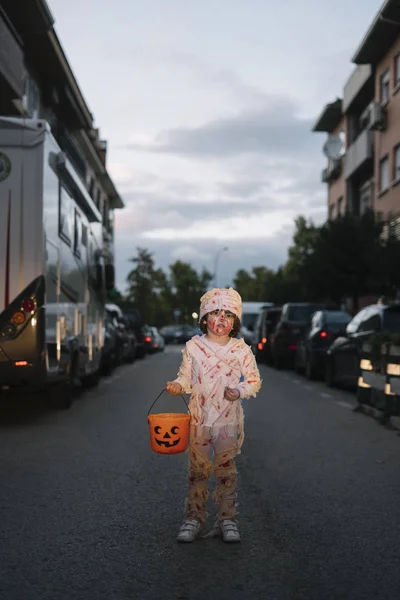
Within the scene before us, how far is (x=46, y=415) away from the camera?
12.4 m

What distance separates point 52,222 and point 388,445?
496cm

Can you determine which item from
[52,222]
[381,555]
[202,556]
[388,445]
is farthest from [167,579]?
[52,222]

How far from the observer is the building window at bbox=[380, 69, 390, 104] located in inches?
1389

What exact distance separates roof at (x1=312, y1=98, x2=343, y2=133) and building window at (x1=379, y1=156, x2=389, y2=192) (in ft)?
35.4

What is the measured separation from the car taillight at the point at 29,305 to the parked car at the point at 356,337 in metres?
5.11

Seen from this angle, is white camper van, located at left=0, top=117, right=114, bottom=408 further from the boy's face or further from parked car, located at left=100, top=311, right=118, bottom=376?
parked car, located at left=100, top=311, right=118, bottom=376

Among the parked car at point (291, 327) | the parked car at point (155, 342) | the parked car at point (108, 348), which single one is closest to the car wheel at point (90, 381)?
the parked car at point (108, 348)

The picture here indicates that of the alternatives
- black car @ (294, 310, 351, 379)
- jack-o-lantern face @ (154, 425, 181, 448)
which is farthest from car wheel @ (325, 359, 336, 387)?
jack-o-lantern face @ (154, 425, 181, 448)

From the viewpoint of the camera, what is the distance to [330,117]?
47562 millimetres

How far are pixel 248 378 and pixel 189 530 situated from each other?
35.9 inches

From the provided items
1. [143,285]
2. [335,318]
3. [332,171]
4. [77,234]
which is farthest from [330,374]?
[143,285]

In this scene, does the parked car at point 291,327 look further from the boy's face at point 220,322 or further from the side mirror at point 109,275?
the boy's face at point 220,322

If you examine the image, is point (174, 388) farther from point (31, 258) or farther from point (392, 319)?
point (392, 319)

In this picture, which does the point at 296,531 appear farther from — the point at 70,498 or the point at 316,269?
the point at 316,269
